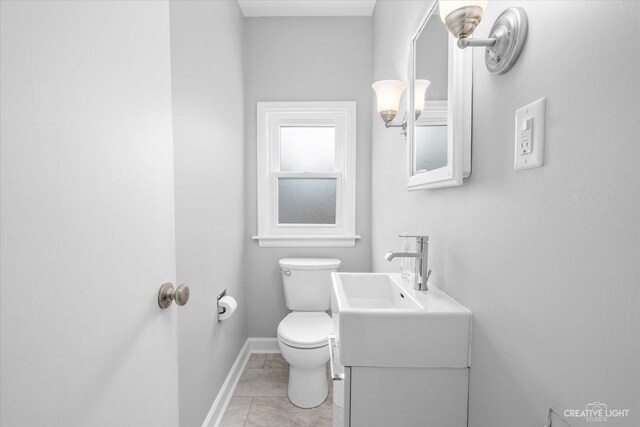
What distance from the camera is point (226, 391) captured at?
1.82 metres

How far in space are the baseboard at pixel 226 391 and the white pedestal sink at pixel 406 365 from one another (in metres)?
1.01

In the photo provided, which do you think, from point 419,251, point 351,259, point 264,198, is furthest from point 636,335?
point 264,198

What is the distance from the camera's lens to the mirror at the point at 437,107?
0.90 metres

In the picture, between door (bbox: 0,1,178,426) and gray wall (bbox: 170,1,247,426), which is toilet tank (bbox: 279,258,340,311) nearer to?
gray wall (bbox: 170,1,247,426)

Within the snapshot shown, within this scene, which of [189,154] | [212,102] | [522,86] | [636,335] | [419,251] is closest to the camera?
[636,335]

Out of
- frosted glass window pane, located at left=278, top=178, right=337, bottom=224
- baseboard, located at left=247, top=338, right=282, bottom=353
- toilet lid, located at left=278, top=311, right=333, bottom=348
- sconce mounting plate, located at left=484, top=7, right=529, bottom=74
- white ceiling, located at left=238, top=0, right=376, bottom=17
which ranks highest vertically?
white ceiling, located at left=238, top=0, right=376, bottom=17

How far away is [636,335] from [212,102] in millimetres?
1767

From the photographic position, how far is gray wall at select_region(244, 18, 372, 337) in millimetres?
2352

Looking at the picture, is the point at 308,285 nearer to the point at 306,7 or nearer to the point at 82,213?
the point at 82,213

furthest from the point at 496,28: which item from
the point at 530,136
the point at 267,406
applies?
the point at 267,406

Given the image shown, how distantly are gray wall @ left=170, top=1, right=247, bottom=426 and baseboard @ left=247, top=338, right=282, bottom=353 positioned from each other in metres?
0.32

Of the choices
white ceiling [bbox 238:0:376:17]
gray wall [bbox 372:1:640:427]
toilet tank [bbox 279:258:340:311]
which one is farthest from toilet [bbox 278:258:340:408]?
white ceiling [bbox 238:0:376:17]

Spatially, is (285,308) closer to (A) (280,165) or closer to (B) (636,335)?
(A) (280,165)

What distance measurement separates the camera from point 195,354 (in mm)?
1385
